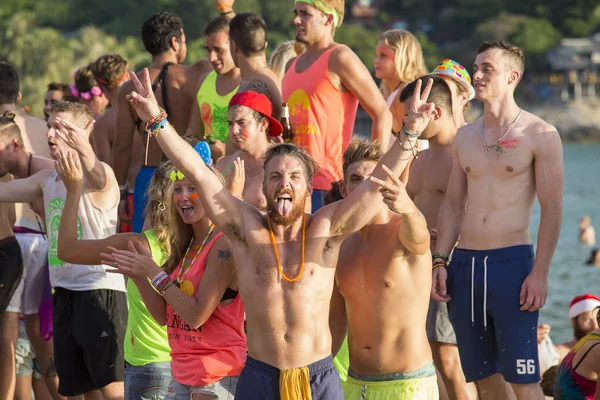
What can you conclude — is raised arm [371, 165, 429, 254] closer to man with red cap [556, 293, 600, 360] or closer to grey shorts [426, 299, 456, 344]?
grey shorts [426, 299, 456, 344]

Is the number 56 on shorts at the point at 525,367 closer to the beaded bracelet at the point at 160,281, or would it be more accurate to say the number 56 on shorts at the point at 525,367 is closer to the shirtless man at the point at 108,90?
the beaded bracelet at the point at 160,281

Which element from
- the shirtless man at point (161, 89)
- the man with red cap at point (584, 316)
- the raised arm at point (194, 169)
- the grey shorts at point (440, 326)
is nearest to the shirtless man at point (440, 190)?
the grey shorts at point (440, 326)

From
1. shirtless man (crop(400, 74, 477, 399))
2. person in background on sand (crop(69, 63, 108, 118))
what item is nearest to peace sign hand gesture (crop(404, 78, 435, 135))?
shirtless man (crop(400, 74, 477, 399))

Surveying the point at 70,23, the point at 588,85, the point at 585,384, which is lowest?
the point at 585,384

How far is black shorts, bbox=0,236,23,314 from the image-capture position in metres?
7.52

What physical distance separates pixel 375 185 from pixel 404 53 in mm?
3433

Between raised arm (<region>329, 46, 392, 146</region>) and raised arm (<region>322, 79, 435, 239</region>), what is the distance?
2.22 m

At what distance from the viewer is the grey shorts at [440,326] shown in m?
7.01

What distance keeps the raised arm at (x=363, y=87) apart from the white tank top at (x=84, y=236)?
1.80 metres

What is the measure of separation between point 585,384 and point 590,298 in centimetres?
379

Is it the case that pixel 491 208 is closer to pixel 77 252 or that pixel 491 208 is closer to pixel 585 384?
pixel 585 384

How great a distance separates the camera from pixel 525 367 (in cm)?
616

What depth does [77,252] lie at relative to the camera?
619cm

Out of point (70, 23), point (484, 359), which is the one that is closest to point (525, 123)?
point (484, 359)
